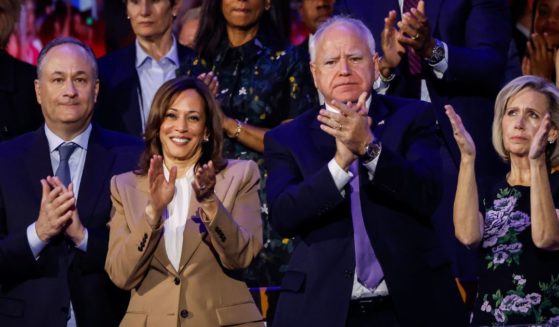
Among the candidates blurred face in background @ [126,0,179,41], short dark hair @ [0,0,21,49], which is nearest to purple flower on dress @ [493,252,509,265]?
blurred face in background @ [126,0,179,41]

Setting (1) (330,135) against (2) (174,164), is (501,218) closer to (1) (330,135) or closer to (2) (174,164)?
(1) (330,135)

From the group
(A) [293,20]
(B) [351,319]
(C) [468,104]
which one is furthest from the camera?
(A) [293,20]

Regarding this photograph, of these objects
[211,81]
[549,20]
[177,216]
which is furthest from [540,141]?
[549,20]

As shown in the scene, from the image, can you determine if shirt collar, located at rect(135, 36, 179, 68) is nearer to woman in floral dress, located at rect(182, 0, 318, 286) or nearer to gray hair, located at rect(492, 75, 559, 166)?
woman in floral dress, located at rect(182, 0, 318, 286)

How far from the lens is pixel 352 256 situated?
398cm

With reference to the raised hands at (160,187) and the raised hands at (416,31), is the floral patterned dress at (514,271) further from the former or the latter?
the raised hands at (160,187)

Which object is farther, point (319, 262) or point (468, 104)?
point (468, 104)

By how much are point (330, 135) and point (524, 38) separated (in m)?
2.35

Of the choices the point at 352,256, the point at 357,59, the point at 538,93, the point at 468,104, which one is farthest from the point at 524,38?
the point at 352,256

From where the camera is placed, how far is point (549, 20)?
5988mm

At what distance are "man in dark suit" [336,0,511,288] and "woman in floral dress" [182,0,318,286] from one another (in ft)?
1.29

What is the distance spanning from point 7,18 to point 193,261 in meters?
1.97

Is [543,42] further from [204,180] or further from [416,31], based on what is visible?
[204,180]

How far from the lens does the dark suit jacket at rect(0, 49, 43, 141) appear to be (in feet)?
17.4
